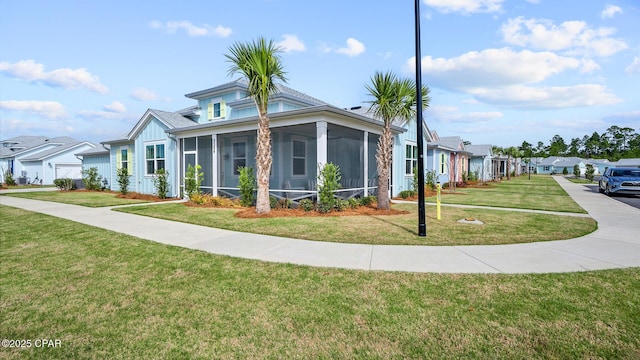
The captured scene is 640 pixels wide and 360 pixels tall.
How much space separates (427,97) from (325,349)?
11.0 metres

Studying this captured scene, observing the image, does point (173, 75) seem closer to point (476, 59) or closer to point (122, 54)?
point (122, 54)

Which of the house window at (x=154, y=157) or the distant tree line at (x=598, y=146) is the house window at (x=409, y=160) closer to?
the house window at (x=154, y=157)

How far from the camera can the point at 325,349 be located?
301cm

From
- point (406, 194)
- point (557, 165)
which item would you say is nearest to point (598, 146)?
point (557, 165)

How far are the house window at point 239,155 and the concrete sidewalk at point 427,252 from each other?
337 inches

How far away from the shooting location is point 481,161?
1412 inches

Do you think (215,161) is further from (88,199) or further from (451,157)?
(451,157)

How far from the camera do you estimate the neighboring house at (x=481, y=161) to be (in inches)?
1391

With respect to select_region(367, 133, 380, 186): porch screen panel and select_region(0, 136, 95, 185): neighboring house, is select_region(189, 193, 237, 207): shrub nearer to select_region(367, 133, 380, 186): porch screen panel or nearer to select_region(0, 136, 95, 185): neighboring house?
select_region(367, 133, 380, 186): porch screen panel

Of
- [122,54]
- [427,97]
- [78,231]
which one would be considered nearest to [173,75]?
[122,54]

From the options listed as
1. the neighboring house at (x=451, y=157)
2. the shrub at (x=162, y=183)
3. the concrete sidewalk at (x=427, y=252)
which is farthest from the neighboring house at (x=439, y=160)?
the shrub at (x=162, y=183)

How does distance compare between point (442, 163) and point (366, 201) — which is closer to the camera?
point (366, 201)

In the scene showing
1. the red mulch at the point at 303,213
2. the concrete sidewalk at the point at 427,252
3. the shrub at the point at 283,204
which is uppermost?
the shrub at the point at 283,204

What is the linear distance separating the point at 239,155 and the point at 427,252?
12967mm
